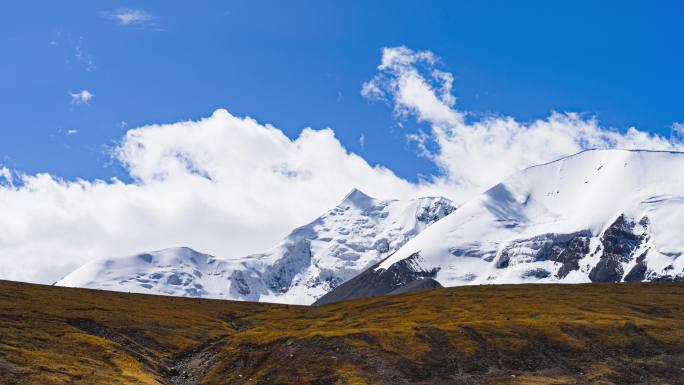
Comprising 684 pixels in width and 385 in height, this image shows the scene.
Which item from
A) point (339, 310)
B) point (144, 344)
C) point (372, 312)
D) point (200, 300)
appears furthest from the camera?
point (200, 300)

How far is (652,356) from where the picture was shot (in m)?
107

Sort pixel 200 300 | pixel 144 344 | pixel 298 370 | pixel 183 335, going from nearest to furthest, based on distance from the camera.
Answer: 1. pixel 298 370
2. pixel 144 344
3. pixel 183 335
4. pixel 200 300

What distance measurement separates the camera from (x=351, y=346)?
105 metres

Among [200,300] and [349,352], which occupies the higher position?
[200,300]

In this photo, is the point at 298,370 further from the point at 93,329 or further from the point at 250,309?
the point at 250,309

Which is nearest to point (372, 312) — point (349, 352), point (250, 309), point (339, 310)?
point (339, 310)

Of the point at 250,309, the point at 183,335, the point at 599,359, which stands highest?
the point at 250,309

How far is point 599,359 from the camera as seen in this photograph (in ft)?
346

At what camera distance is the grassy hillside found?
317ft

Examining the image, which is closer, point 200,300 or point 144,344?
point 144,344

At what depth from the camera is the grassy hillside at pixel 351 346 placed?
9675cm

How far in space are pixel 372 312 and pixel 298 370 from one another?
5433 cm

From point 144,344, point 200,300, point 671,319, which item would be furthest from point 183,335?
point 671,319

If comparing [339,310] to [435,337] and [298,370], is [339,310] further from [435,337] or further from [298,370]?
[298,370]
